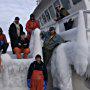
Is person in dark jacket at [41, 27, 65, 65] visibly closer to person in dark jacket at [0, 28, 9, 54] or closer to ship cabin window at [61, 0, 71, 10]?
person in dark jacket at [0, 28, 9, 54]

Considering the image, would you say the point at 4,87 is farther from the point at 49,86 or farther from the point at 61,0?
the point at 61,0

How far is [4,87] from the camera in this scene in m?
11.4

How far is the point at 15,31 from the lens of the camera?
1258 centimetres

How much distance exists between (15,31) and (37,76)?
2604 millimetres

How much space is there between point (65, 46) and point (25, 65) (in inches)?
63.5

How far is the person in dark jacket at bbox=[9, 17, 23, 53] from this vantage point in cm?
1233

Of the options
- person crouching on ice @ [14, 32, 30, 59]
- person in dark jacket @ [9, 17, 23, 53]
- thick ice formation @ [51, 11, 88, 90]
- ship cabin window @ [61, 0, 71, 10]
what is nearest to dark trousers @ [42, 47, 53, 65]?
thick ice formation @ [51, 11, 88, 90]

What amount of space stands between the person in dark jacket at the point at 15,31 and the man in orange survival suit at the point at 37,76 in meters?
1.71

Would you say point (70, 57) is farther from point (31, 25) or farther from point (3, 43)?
point (3, 43)

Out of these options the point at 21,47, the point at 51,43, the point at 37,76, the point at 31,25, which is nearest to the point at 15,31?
the point at 31,25

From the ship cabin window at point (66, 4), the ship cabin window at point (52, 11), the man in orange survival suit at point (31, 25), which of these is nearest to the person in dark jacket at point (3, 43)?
the man in orange survival suit at point (31, 25)

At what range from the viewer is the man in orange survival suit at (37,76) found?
10.6 m

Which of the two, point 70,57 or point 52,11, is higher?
point 52,11

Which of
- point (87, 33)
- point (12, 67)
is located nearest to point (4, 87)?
point (12, 67)
